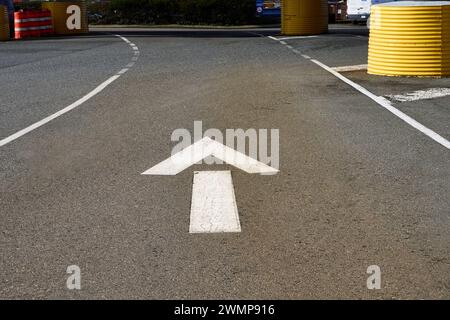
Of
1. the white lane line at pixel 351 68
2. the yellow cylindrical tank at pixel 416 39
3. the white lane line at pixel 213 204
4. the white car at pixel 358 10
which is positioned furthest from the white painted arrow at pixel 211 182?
the white car at pixel 358 10

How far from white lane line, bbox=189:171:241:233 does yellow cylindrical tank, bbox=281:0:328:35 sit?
24.5 meters

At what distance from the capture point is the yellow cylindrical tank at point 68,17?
3909 cm

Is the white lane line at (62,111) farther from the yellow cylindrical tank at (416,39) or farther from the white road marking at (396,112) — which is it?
the yellow cylindrical tank at (416,39)

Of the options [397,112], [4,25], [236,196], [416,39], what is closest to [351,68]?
[416,39]

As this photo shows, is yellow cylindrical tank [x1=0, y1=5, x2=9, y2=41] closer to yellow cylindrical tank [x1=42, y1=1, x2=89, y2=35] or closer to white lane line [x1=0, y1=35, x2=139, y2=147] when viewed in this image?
yellow cylindrical tank [x1=42, y1=1, x2=89, y2=35]

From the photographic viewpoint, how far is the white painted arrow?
625 cm

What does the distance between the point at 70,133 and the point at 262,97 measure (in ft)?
12.2

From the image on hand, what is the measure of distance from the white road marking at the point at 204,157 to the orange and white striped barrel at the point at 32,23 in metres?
27.9

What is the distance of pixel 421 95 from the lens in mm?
12977

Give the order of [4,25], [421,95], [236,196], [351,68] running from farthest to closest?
[4,25], [351,68], [421,95], [236,196]

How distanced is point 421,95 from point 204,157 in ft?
17.5

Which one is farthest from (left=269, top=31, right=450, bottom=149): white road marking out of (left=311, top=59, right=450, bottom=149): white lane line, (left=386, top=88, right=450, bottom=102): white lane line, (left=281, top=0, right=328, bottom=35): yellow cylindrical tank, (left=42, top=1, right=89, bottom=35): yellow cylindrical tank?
(left=42, top=1, right=89, bottom=35): yellow cylindrical tank

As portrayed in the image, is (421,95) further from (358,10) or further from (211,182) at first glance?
(358,10)
